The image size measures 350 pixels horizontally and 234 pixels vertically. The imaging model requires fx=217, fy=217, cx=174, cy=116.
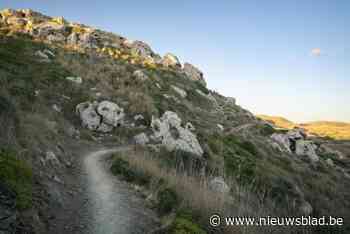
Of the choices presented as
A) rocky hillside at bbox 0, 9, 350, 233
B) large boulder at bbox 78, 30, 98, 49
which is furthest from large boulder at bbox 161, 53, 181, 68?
large boulder at bbox 78, 30, 98, 49

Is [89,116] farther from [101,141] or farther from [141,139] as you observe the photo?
[141,139]

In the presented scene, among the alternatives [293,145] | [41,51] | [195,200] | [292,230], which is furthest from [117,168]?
[293,145]

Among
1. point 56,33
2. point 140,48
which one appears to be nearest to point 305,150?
point 140,48

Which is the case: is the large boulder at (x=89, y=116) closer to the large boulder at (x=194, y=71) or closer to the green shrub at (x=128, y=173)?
the green shrub at (x=128, y=173)

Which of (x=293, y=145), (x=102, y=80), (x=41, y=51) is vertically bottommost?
(x=293, y=145)

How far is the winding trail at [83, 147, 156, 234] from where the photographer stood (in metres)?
5.00

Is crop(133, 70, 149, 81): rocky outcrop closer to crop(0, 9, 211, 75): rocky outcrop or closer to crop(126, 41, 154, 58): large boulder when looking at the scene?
crop(0, 9, 211, 75): rocky outcrop

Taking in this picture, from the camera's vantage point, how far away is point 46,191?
5543 millimetres

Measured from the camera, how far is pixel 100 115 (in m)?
21.7

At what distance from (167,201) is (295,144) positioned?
128ft

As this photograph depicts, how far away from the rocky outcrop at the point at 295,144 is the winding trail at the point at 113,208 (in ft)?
106

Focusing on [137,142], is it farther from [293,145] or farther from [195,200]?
[293,145]

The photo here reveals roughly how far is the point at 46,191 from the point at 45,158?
304 cm

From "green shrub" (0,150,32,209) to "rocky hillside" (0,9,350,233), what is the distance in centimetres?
3
